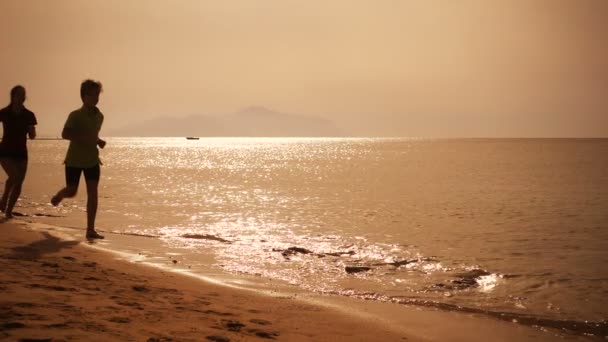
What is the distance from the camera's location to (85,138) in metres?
9.06

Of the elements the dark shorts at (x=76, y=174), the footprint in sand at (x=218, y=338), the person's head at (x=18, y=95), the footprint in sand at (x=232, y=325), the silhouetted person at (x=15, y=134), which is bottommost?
the footprint in sand at (x=232, y=325)

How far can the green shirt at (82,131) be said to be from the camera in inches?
354

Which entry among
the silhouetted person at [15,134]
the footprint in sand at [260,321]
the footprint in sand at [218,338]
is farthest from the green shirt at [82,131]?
the footprint in sand at [218,338]

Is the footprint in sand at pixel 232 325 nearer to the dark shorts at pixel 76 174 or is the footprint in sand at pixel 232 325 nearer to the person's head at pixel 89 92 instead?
the dark shorts at pixel 76 174

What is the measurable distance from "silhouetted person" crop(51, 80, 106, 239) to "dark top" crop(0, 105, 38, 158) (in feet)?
6.54

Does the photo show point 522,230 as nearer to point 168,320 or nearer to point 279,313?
point 279,313

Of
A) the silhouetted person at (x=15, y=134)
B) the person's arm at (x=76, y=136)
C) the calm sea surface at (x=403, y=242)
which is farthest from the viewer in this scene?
the silhouetted person at (x=15, y=134)

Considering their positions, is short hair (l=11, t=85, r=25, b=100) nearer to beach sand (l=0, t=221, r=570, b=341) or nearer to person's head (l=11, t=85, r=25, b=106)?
person's head (l=11, t=85, r=25, b=106)

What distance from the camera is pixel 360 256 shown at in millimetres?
11031

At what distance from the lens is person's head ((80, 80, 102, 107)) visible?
9016 mm

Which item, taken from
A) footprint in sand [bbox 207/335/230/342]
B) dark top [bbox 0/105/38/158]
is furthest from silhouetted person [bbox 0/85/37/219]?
footprint in sand [bbox 207/335/230/342]

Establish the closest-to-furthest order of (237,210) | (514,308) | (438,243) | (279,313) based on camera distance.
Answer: (279,313) → (514,308) → (438,243) → (237,210)

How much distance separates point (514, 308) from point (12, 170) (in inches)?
406

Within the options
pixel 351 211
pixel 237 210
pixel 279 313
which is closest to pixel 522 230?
pixel 351 211
